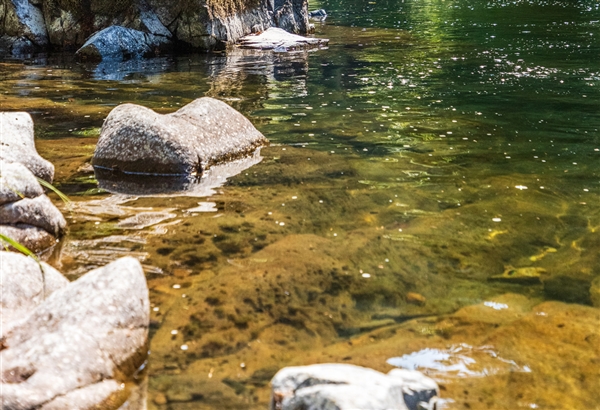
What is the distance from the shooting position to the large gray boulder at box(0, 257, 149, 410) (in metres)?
3.67

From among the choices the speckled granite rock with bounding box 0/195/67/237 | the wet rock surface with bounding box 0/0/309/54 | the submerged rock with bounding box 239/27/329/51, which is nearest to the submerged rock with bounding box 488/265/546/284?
the speckled granite rock with bounding box 0/195/67/237

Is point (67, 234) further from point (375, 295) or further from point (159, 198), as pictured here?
point (375, 295)

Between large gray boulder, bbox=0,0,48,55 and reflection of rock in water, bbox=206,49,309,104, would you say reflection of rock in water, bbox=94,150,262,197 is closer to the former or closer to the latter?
reflection of rock in water, bbox=206,49,309,104

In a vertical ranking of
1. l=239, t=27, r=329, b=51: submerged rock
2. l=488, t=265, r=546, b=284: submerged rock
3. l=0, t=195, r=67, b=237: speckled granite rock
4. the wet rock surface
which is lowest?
l=488, t=265, r=546, b=284: submerged rock

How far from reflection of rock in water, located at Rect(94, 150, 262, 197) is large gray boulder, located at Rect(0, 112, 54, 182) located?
0.83 metres

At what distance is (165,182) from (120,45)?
12925mm

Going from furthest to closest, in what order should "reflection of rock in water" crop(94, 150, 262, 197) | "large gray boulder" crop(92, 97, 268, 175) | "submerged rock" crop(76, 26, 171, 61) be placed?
1. "submerged rock" crop(76, 26, 171, 61)
2. "large gray boulder" crop(92, 97, 268, 175)
3. "reflection of rock in water" crop(94, 150, 262, 197)

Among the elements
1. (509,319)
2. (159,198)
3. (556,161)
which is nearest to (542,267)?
(509,319)

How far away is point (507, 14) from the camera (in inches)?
1204

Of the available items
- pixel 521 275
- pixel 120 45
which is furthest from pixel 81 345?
pixel 120 45

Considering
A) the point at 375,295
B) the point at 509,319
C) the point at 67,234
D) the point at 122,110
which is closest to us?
the point at 509,319

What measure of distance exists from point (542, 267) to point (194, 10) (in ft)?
56.1

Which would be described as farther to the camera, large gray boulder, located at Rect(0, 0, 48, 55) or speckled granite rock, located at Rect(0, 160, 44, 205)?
large gray boulder, located at Rect(0, 0, 48, 55)

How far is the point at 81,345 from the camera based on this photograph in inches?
156
